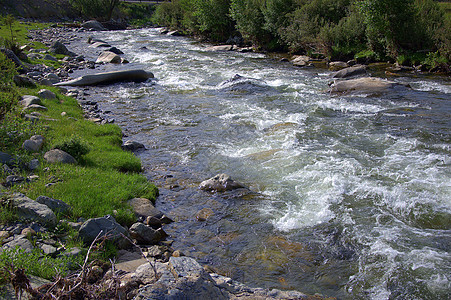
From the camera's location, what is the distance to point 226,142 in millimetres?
12555

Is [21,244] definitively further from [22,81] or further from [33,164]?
[22,81]

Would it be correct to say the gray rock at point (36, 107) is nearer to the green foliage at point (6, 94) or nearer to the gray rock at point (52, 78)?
the green foliage at point (6, 94)

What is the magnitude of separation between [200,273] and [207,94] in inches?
604

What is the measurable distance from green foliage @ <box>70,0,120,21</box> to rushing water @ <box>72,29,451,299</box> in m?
62.0

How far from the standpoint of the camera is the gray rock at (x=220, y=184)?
923cm

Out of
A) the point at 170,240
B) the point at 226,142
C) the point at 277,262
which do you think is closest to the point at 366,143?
the point at 226,142

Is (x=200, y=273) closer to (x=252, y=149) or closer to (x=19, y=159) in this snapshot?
(x=19, y=159)

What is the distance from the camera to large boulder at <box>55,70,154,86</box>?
70.4ft

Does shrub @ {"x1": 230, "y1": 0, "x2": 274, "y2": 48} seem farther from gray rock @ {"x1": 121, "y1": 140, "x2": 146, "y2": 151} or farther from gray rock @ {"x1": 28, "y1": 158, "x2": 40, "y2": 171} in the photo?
gray rock @ {"x1": 28, "y1": 158, "x2": 40, "y2": 171}

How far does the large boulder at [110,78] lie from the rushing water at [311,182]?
11.7 ft

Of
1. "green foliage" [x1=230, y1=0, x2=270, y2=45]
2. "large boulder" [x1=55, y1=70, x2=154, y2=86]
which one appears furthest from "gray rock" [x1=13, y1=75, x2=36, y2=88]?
"green foliage" [x1=230, y1=0, x2=270, y2=45]

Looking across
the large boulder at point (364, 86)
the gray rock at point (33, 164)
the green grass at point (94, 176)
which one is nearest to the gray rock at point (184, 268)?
the green grass at point (94, 176)

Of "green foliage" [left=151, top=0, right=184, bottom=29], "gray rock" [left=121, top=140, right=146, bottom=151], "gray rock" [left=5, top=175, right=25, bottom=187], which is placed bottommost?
"gray rock" [left=121, top=140, right=146, bottom=151]

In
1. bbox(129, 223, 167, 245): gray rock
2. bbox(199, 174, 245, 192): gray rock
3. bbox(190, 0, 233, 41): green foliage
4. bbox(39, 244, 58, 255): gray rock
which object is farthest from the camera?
bbox(190, 0, 233, 41): green foliage
